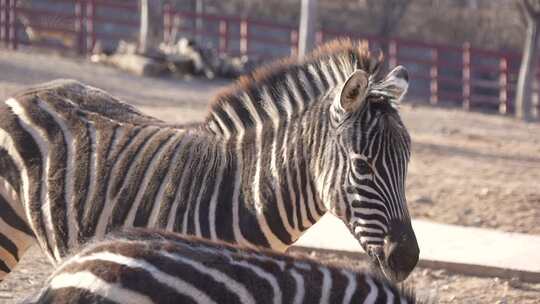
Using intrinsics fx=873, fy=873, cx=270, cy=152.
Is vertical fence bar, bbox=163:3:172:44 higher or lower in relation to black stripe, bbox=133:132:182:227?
lower

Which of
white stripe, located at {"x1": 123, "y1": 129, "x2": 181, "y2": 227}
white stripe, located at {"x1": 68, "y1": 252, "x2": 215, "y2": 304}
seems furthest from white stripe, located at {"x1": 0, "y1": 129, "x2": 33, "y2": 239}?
white stripe, located at {"x1": 68, "y1": 252, "x2": 215, "y2": 304}

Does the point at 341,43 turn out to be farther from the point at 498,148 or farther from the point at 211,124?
the point at 498,148

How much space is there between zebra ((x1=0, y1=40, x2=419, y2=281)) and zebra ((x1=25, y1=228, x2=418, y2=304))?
44.2 inches

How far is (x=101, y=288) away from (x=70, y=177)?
6.22 ft

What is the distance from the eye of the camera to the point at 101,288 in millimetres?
2602

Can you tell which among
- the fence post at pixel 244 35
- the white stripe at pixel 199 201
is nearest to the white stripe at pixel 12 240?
the white stripe at pixel 199 201

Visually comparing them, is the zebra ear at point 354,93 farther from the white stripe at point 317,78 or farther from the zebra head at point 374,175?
the white stripe at point 317,78

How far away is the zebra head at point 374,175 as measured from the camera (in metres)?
3.97

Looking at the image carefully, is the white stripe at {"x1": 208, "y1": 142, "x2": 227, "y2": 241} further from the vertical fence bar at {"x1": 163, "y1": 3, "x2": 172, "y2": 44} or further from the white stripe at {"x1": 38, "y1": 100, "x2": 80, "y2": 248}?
the vertical fence bar at {"x1": 163, "y1": 3, "x2": 172, "y2": 44}

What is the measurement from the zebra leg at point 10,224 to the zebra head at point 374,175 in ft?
5.55

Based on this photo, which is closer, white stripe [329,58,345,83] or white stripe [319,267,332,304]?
white stripe [319,267,332,304]

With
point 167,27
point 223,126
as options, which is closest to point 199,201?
point 223,126

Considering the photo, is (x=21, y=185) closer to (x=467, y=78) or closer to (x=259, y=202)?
(x=259, y=202)

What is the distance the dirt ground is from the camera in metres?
6.26
